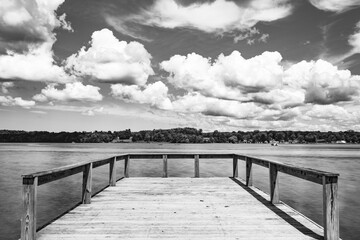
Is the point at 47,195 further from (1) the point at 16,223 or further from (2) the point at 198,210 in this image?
(2) the point at 198,210

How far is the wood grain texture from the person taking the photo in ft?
15.8

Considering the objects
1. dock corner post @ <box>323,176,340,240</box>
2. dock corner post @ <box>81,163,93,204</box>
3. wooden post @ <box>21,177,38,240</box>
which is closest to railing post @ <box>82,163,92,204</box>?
dock corner post @ <box>81,163,93,204</box>

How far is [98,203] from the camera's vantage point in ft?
23.0

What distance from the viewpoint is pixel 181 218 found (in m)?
5.76

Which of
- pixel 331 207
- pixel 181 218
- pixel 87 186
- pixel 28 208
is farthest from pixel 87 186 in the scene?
pixel 331 207

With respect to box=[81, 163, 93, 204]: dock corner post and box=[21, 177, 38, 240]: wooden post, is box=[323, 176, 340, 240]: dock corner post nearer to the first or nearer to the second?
box=[21, 177, 38, 240]: wooden post

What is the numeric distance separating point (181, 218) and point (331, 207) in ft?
8.99

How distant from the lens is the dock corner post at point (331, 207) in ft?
14.5

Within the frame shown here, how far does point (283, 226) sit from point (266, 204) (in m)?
1.77

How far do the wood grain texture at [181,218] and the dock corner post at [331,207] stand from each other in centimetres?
30

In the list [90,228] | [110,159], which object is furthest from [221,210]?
[110,159]

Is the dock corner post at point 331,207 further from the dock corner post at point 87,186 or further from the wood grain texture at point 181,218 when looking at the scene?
the dock corner post at point 87,186

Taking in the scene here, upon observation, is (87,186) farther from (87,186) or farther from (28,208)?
(28,208)

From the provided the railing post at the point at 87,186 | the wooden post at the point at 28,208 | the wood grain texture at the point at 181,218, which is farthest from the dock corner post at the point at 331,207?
the railing post at the point at 87,186
